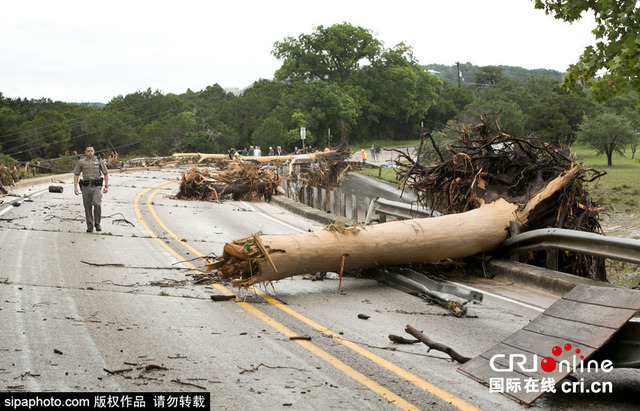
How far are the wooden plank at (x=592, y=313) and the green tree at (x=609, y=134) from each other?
35622mm

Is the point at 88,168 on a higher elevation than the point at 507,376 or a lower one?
higher

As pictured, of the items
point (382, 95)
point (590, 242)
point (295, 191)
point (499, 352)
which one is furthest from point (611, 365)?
point (382, 95)

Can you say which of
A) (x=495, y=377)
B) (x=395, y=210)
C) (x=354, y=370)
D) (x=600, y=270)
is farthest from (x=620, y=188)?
(x=354, y=370)

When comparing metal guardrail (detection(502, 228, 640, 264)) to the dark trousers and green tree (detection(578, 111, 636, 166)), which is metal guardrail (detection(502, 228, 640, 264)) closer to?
the dark trousers

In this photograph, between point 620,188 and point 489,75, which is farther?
point 489,75

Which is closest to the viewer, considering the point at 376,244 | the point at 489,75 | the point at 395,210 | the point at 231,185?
the point at 376,244

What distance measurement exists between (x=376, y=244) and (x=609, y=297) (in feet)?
12.2

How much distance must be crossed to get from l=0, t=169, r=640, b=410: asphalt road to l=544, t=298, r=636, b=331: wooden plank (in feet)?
1.82

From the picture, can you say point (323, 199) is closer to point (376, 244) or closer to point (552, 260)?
point (552, 260)

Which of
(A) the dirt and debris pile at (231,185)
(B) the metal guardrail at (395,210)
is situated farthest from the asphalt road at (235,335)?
(A) the dirt and debris pile at (231,185)

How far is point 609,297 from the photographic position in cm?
520

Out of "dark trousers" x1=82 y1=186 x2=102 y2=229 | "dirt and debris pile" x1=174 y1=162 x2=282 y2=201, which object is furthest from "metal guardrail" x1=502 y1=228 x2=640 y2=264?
"dirt and debris pile" x1=174 y1=162 x2=282 y2=201

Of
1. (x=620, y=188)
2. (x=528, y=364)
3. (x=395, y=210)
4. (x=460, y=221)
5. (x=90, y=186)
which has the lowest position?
(x=620, y=188)

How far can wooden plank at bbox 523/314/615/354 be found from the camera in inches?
187
